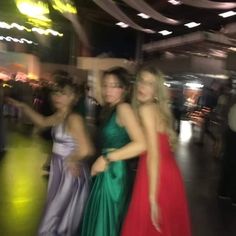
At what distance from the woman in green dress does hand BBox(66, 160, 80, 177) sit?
0.63 ft

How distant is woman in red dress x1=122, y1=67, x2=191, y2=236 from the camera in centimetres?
231

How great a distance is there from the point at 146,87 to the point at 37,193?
2.61 metres

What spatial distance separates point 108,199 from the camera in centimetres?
248

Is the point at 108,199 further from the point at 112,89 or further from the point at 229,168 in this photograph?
the point at 229,168

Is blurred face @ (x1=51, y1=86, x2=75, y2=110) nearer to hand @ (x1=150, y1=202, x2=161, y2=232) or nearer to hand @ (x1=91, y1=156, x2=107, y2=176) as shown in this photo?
hand @ (x1=91, y1=156, x2=107, y2=176)

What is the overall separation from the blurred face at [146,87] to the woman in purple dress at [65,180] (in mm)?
540

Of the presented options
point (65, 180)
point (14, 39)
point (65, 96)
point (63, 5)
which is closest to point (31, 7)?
point (63, 5)

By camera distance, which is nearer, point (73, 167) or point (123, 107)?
point (123, 107)

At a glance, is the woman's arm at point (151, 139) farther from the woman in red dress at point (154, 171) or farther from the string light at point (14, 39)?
the string light at point (14, 39)

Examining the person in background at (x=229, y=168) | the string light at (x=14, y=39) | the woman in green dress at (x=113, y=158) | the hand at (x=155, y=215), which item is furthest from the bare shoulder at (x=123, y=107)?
the string light at (x=14, y=39)

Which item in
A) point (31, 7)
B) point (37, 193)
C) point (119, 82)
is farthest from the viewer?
point (31, 7)

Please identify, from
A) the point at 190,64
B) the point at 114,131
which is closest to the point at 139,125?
the point at 114,131

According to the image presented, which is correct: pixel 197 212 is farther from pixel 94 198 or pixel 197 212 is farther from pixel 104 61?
pixel 104 61

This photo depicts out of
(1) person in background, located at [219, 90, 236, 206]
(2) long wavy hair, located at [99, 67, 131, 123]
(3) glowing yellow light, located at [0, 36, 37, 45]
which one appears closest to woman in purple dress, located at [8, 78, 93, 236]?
(2) long wavy hair, located at [99, 67, 131, 123]
